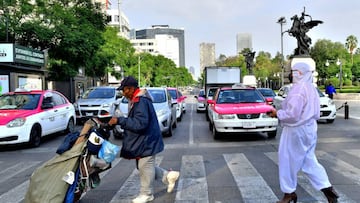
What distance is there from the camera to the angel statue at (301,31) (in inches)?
1158

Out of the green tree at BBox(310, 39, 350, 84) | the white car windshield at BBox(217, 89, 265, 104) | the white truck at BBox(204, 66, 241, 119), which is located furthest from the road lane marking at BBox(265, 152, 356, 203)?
the green tree at BBox(310, 39, 350, 84)

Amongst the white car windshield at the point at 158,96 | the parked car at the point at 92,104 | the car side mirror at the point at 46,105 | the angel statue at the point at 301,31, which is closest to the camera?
the car side mirror at the point at 46,105

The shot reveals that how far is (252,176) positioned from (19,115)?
704 centimetres

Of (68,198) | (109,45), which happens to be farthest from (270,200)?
(109,45)

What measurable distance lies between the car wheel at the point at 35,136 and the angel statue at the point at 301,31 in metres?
22.2

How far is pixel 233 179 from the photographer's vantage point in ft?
22.5

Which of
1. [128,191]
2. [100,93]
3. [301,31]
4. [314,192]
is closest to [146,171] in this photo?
[128,191]

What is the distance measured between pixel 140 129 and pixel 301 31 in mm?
26683

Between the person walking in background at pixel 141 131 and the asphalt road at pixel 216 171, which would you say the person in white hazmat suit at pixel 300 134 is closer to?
the asphalt road at pixel 216 171

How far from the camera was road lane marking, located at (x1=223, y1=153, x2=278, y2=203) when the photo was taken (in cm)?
566

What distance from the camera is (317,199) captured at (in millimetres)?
5473

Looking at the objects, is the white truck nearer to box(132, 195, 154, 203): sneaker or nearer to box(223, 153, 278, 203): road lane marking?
box(223, 153, 278, 203): road lane marking

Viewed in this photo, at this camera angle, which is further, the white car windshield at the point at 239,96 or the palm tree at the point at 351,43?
the palm tree at the point at 351,43

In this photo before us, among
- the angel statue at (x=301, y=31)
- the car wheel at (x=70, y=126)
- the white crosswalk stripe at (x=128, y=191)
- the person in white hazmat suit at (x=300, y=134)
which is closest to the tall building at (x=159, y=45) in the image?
the angel statue at (x=301, y=31)
